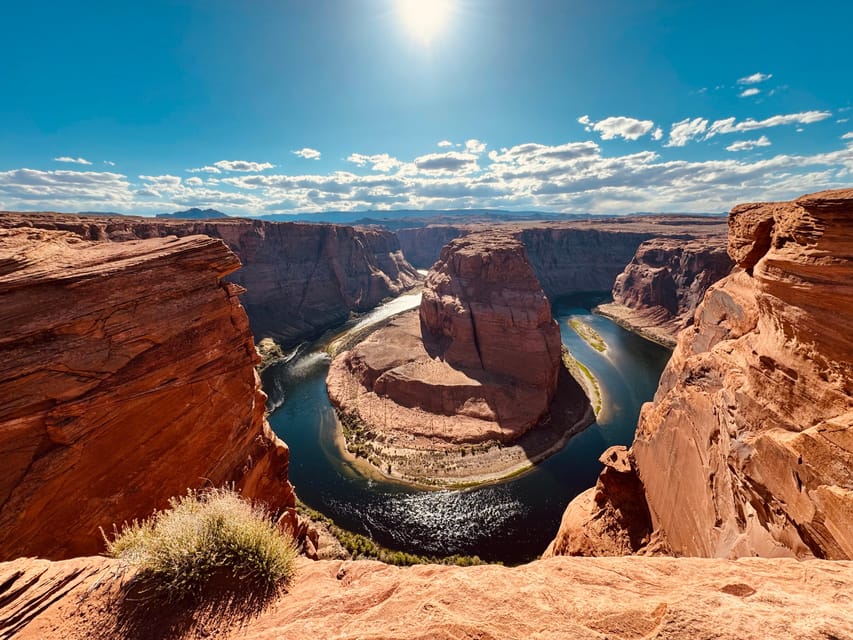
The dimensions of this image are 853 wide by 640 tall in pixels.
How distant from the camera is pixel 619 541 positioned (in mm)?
14211

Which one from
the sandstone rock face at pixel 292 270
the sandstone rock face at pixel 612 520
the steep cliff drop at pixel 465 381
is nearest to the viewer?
the sandstone rock face at pixel 612 520

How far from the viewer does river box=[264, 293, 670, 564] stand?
938 inches

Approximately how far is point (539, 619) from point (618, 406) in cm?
4060

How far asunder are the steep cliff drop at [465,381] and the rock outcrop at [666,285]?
1248 inches

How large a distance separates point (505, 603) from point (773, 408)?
27.6ft

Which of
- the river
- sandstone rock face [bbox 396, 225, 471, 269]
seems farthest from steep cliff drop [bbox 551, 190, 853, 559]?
sandstone rock face [bbox 396, 225, 471, 269]

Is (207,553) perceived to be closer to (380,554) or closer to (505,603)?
(505,603)

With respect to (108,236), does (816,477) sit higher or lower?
lower

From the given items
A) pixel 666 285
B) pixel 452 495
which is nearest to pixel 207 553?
pixel 452 495

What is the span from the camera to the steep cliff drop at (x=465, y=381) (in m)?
31.3

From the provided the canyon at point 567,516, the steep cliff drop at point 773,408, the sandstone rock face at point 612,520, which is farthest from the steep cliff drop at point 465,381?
the steep cliff drop at point 773,408

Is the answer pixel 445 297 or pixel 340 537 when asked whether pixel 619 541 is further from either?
pixel 445 297

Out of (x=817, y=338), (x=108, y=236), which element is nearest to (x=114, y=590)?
(x=817, y=338)

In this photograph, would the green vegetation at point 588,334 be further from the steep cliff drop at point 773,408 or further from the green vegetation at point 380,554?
the steep cliff drop at point 773,408
